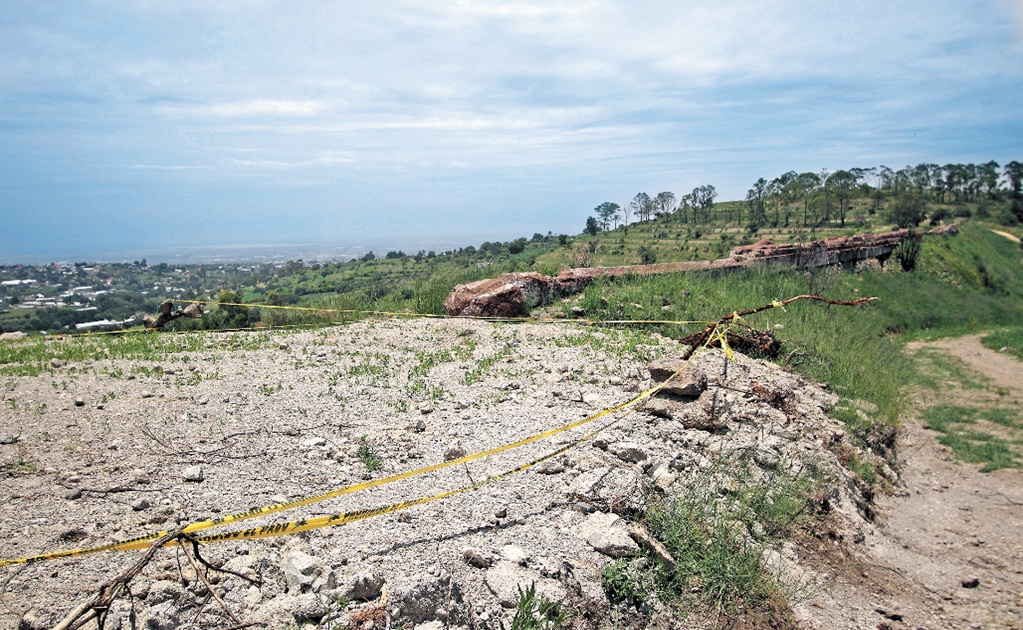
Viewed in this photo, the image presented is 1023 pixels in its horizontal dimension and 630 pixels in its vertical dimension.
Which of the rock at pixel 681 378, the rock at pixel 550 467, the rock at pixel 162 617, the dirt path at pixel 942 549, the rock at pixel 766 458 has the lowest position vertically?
the dirt path at pixel 942 549

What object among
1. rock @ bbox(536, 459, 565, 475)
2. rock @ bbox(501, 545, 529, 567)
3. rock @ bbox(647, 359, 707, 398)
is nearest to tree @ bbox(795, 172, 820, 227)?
rock @ bbox(647, 359, 707, 398)

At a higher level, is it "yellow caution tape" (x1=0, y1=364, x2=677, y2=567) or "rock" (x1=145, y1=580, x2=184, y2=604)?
"yellow caution tape" (x1=0, y1=364, x2=677, y2=567)

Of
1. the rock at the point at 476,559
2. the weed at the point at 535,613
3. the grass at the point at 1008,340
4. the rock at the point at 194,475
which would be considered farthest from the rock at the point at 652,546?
the grass at the point at 1008,340

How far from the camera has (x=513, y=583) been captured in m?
3.38

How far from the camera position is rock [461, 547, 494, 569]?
3512 mm

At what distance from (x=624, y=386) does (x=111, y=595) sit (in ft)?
Answer: 17.2

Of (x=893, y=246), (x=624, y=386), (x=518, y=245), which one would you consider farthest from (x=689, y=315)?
(x=518, y=245)

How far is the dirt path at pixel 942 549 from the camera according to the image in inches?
175

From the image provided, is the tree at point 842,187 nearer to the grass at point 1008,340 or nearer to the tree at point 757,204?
the tree at point 757,204

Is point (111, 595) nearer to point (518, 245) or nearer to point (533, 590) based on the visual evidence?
point (533, 590)

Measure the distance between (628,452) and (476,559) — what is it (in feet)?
6.27

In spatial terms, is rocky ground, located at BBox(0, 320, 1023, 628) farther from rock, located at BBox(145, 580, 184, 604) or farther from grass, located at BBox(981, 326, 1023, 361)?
grass, located at BBox(981, 326, 1023, 361)

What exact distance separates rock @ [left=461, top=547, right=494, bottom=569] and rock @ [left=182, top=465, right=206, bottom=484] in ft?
7.35

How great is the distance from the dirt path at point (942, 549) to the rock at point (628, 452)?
5.96 feet
